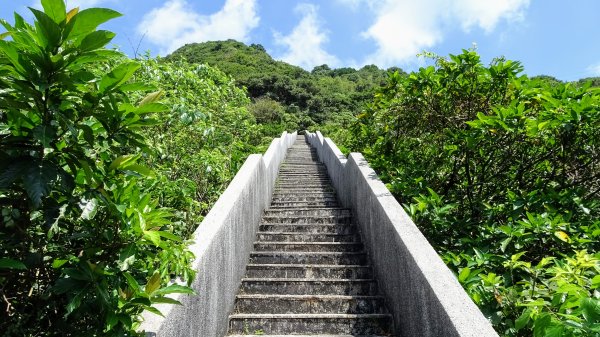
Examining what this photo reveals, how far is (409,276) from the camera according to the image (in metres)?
3.05

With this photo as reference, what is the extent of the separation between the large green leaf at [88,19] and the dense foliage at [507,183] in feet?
6.68

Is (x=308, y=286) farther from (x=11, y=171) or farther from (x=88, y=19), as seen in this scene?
(x=88, y=19)

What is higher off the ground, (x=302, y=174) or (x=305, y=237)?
(x=302, y=174)

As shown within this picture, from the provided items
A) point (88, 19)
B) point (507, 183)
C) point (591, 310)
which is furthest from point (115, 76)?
point (507, 183)

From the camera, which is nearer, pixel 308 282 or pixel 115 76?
pixel 115 76

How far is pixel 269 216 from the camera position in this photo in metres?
6.39

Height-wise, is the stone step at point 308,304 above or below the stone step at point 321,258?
below

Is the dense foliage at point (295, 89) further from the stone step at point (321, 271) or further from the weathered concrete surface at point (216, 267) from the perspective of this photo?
the stone step at point (321, 271)

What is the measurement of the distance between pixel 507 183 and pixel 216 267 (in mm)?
2965

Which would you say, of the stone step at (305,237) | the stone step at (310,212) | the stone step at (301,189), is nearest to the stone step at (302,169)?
the stone step at (301,189)

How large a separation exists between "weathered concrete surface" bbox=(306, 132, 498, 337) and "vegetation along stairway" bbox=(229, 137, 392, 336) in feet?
0.77

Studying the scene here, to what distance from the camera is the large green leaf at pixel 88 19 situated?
4.29 ft

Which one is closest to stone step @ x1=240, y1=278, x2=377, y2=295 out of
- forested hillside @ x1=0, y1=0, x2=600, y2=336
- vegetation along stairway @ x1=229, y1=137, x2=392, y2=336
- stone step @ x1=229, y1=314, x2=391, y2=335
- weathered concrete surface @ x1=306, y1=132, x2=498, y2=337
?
vegetation along stairway @ x1=229, y1=137, x2=392, y2=336

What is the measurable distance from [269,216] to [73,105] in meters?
4.94
